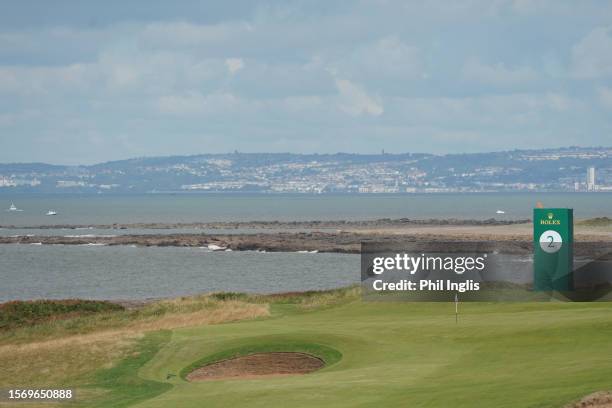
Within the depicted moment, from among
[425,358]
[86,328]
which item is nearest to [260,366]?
[425,358]

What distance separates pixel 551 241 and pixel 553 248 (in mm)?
262

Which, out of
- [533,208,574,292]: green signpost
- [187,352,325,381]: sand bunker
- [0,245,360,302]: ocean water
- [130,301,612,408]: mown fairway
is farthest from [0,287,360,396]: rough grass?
[0,245,360,302]: ocean water

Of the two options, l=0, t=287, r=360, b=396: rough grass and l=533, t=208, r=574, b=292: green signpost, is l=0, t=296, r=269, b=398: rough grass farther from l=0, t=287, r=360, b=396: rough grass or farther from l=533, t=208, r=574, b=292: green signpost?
l=533, t=208, r=574, b=292: green signpost

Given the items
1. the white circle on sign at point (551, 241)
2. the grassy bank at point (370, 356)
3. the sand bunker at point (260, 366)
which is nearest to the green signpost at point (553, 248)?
the white circle on sign at point (551, 241)

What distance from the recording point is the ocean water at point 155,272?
81.6 meters

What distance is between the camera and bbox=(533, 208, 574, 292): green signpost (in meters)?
36.2

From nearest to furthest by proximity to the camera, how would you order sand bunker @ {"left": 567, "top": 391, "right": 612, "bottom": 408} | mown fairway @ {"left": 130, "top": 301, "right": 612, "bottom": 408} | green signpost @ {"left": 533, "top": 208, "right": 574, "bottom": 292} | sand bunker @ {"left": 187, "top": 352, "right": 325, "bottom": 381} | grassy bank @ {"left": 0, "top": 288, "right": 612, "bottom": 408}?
sand bunker @ {"left": 567, "top": 391, "right": 612, "bottom": 408}
mown fairway @ {"left": 130, "top": 301, "right": 612, "bottom": 408}
grassy bank @ {"left": 0, "top": 288, "right": 612, "bottom": 408}
sand bunker @ {"left": 187, "top": 352, "right": 325, "bottom": 381}
green signpost @ {"left": 533, "top": 208, "right": 574, "bottom": 292}

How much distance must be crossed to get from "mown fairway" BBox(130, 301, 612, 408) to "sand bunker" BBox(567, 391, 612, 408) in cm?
32

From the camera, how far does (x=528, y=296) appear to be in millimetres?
38750

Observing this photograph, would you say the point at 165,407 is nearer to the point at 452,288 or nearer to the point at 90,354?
the point at 90,354

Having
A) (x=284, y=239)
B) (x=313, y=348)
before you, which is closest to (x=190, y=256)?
(x=284, y=239)

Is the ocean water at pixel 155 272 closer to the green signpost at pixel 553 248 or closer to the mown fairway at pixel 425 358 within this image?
the green signpost at pixel 553 248

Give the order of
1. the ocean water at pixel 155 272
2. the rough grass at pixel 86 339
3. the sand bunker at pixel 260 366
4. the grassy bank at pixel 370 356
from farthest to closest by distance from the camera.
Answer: the ocean water at pixel 155 272 < the rough grass at pixel 86 339 < the sand bunker at pixel 260 366 < the grassy bank at pixel 370 356

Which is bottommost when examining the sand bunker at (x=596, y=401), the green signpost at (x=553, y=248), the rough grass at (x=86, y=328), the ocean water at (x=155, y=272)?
the ocean water at (x=155, y=272)
